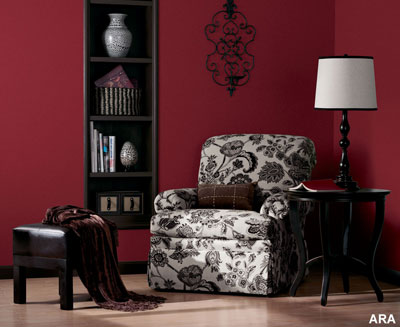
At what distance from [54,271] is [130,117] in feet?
3.92

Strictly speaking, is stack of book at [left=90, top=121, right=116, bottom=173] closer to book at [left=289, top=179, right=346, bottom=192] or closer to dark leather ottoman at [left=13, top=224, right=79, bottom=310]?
dark leather ottoman at [left=13, top=224, right=79, bottom=310]

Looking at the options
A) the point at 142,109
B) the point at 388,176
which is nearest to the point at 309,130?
the point at 388,176

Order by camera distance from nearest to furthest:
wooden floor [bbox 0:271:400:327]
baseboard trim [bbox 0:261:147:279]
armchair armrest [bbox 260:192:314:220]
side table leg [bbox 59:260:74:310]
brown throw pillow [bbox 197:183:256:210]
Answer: wooden floor [bbox 0:271:400:327], side table leg [bbox 59:260:74:310], armchair armrest [bbox 260:192:314:220], brown throw pillow [bbox 197:183:256:210], baseboard trim [bbox 0:261:147:279]

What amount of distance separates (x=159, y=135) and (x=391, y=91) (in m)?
1.63

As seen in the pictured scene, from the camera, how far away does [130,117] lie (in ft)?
16.9

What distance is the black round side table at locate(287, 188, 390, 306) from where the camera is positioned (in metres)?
4.00

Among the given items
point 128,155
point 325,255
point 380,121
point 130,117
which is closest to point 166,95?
point 130,117

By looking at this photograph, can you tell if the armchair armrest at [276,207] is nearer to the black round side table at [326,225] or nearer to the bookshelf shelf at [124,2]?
the black round side table at [326,225]

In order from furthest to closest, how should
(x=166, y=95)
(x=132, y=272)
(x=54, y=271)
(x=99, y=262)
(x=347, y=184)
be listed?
(x=166, y=95), (x=132, y=272), (x=54, y=271), (x=347, y=184), (x=99, y=262)

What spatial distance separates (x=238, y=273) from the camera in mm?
4258

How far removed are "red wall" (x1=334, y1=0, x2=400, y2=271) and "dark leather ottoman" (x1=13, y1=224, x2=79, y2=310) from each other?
81.5 inches

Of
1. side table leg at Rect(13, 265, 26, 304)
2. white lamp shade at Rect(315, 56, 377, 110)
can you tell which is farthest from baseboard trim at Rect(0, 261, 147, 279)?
Answer: white lamp shade at Rect(315, 56, 377, 110)

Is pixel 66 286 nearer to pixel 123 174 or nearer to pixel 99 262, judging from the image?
pixel 99 262

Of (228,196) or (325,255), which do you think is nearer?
(325,255)
